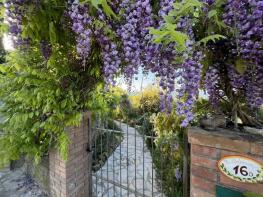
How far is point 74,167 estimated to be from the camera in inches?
126

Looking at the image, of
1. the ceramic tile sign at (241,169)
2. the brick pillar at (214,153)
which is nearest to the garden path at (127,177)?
the brick pillar at (214,153)

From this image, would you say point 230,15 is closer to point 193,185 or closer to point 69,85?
point 193,185

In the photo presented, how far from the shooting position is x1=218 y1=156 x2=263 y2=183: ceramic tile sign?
172cm

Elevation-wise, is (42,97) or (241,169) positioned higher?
(42,97)

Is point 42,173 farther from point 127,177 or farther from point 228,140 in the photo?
point 228,140

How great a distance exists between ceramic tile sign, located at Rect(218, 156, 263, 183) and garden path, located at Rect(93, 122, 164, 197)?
1296mm

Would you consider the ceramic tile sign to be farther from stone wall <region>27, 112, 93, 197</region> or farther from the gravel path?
the gravel path

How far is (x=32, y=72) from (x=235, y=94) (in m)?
2.01

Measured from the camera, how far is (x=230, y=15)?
1.37 metres

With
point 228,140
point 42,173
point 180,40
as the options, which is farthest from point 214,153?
point 42,173

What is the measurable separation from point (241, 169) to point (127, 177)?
180 centimetres

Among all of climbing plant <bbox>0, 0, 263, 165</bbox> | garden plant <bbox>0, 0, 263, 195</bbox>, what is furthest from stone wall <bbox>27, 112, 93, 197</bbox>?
climbing plant <bbox>0, 0, 263, 165</bbox>

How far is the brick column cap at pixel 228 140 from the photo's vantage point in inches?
67.6

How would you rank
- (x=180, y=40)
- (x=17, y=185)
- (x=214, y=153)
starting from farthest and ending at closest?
(x=17, y=185) < (x=214, y=153) < (x=180, y=40)
